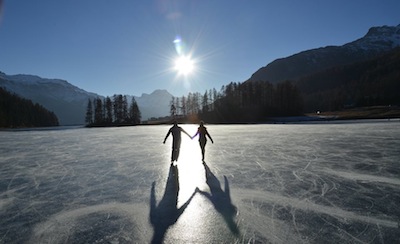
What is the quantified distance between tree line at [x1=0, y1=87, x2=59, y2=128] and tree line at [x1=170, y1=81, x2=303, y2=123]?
74703mm

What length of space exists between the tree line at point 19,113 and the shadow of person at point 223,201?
393ft

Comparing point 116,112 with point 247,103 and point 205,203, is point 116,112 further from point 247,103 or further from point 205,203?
point 205,203

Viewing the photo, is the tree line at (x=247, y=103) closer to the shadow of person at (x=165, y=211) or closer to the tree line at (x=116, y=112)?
the tree line at (x=116, y=112)

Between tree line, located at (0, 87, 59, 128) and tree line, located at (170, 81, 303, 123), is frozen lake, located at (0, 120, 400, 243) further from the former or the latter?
tree line, located at (0, 87, 59, 128)

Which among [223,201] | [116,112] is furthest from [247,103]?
[223,201]

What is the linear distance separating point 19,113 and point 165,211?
477 feet

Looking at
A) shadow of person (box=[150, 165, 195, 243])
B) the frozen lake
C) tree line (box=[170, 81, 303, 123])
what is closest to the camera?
the frozen lake

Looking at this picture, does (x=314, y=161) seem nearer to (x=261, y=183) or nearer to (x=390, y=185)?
(x=390, y=185)

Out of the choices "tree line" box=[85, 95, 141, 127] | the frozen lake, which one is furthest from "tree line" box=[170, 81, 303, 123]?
the frozen lake

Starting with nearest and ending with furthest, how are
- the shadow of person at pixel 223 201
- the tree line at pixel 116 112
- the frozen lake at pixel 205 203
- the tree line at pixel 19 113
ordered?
the frozen lake at pixel 205 203 → the shadow of person at pixel 223 201 → the tree line at pixel 116 112 → the tree line at pixel 19 113

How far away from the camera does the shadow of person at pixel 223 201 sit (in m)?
4.73

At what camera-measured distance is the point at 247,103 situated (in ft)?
326

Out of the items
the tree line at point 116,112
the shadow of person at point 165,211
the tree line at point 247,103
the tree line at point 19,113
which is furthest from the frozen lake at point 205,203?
the tree line at point 19,113

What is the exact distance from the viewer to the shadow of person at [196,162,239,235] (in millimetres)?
4727
